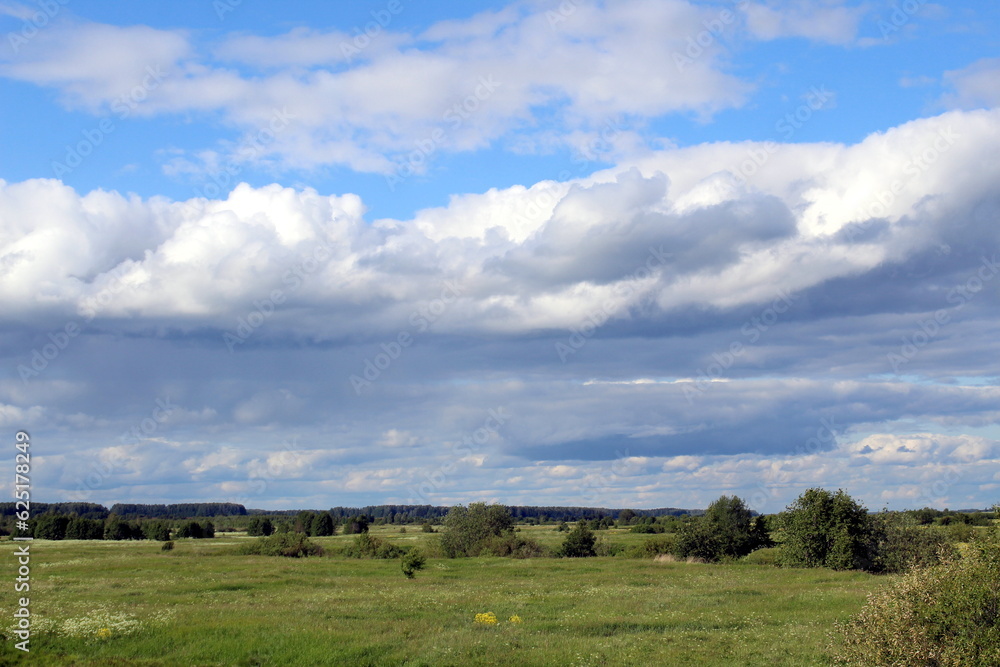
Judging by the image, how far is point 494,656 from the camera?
2617 cm

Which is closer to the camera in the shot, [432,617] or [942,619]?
[942,619]

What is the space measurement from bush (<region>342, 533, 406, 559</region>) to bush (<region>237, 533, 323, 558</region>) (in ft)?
16.8

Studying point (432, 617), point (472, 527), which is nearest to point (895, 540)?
point (432, 617)

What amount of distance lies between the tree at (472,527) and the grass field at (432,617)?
4150 cm

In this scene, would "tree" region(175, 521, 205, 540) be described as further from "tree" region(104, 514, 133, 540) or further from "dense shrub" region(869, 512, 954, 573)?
"dense shrub" region(869, 512, 954, 573)

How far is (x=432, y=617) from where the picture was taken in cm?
3541

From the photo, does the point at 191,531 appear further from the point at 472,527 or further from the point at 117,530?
the point at 472,527

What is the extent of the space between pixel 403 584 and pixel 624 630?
25.4 m

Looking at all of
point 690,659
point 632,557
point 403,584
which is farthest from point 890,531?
point 690,659

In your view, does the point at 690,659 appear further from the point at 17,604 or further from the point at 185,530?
the point at 185,530

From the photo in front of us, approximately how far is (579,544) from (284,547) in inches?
1529

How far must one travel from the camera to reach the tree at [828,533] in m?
66.6

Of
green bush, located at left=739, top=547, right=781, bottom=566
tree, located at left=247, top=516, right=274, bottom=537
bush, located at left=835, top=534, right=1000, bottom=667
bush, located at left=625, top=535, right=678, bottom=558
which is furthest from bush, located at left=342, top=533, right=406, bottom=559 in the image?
bush, located at left=835, top=534, right=1000, bottom=667

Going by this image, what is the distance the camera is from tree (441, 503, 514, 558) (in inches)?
4058
